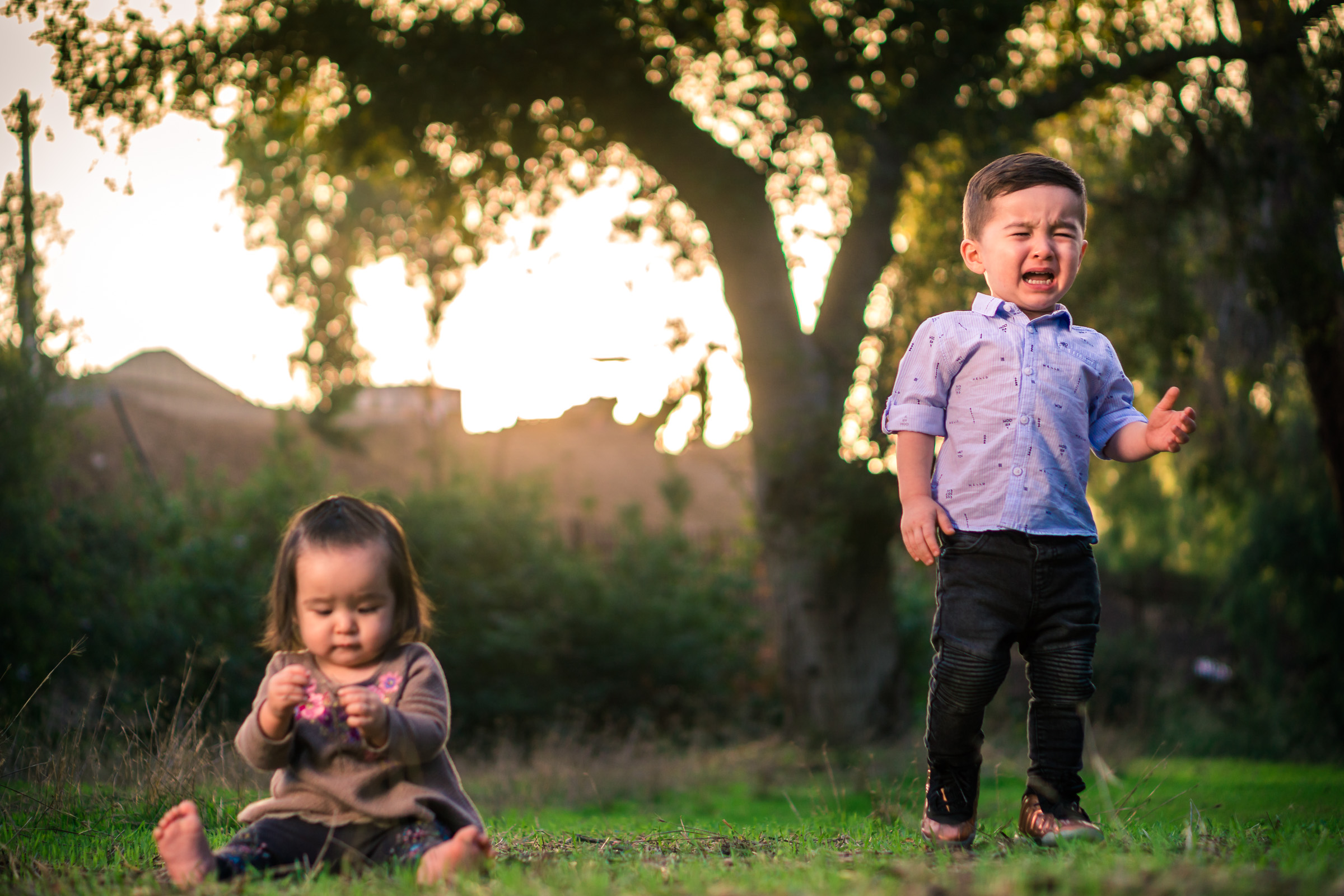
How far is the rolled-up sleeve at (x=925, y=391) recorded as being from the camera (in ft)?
10.5

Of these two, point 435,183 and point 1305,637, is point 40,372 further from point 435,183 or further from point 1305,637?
point 1305,637

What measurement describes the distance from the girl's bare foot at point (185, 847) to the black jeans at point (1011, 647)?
1.91 m

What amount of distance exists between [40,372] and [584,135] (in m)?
5.34

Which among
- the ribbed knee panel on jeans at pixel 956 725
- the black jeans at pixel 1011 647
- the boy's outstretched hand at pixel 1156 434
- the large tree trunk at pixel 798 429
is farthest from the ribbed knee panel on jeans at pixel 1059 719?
the large tree trunk at pixel 798 429

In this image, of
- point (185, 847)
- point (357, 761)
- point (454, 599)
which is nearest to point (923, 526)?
point (357, 761)

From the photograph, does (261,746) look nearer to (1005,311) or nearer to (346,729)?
(346,729)

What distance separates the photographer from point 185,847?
8.17ft

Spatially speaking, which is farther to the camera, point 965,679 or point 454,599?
point 454,599

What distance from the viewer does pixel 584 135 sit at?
402 inches

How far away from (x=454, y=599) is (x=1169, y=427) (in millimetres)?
10435

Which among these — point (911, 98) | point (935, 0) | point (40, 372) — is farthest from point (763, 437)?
point (40, 372)

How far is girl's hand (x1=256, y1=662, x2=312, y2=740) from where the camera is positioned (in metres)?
2.54

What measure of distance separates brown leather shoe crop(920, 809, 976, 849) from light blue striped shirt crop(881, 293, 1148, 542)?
0.84 m

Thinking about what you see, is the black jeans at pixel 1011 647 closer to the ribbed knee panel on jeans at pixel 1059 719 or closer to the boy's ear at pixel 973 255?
the ribbed knee panel on jeans at pixel 1059 719
